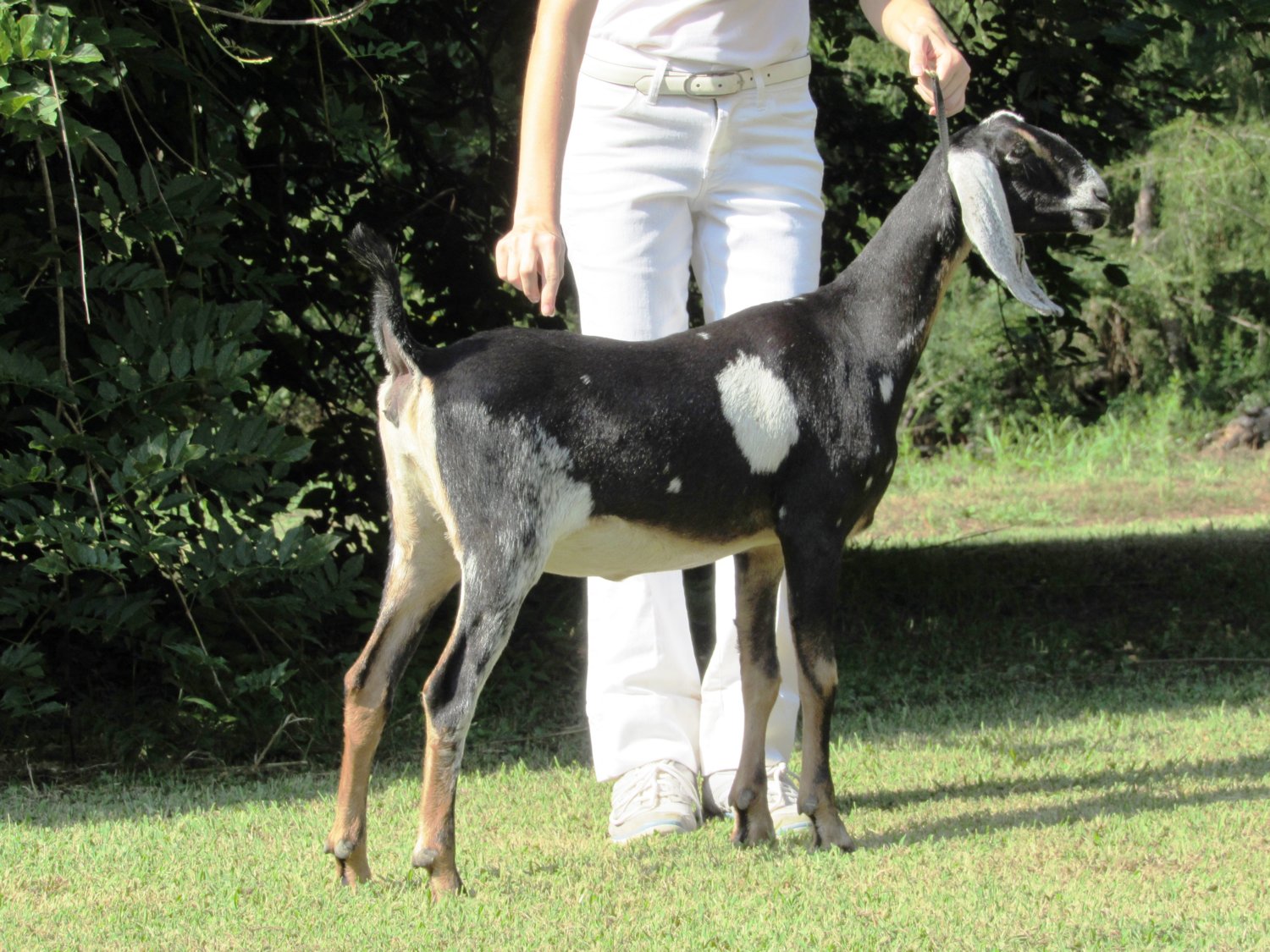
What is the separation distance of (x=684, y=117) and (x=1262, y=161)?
11.9 meters

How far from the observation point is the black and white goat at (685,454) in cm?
357

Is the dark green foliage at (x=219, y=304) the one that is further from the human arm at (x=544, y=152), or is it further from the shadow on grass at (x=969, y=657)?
the human arm at (x=544, y=152)

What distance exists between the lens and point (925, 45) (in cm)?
415

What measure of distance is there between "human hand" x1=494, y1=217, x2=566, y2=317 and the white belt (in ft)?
2.07

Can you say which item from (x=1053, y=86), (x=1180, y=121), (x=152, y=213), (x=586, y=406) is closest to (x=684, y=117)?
(x=586, y=406)

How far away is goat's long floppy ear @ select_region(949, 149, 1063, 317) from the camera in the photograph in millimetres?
3943

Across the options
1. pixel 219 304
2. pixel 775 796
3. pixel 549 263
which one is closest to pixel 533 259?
pixel 549 263

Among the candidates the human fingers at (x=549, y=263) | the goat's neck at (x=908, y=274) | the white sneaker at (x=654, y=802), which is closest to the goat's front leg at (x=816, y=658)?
the white sneaker at (x=654, y=802)

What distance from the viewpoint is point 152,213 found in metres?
5.13

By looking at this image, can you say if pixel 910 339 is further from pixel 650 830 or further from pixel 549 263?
pixel 650 830

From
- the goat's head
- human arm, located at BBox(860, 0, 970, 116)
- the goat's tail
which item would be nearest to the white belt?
human arm, located at BBox(860, 0, 970, 116)

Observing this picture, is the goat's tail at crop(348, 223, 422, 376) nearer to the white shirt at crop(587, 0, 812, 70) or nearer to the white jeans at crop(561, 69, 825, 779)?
the white jeans at crop(561, 69, 825, 779)

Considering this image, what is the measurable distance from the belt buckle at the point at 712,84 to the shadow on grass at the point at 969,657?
2.09m

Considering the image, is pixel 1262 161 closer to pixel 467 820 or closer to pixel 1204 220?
pixel 1204 220
